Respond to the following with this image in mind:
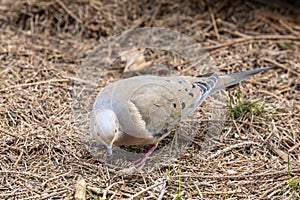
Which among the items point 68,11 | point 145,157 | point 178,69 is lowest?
point 145,157

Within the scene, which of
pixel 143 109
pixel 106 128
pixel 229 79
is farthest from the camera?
pixel 229 79

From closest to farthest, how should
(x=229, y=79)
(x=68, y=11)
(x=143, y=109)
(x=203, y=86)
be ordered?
(x=143, y=109)
(x=203, y=86)
(x=229, y=79)
(x=68, y=11)

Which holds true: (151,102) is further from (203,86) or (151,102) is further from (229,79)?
(229,79)

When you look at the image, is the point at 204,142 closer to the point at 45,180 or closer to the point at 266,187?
the point at 266,187

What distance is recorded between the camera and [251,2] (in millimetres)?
6242

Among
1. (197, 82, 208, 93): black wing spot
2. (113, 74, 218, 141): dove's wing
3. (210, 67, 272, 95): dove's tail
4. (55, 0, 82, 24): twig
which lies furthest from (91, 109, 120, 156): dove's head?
(55, 0, 82, 24): twig

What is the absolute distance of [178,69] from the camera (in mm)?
5312

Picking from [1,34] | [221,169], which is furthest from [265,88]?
[1,34]

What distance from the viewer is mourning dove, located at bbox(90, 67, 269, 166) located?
375 cm

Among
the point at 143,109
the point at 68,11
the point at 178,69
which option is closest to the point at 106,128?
the point at 143,109

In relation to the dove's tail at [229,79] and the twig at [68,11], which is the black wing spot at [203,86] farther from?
the twig at [68,11]

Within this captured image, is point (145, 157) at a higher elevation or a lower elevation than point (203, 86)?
lower

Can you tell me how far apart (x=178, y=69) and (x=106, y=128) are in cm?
182

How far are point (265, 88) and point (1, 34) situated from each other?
2776 mm
